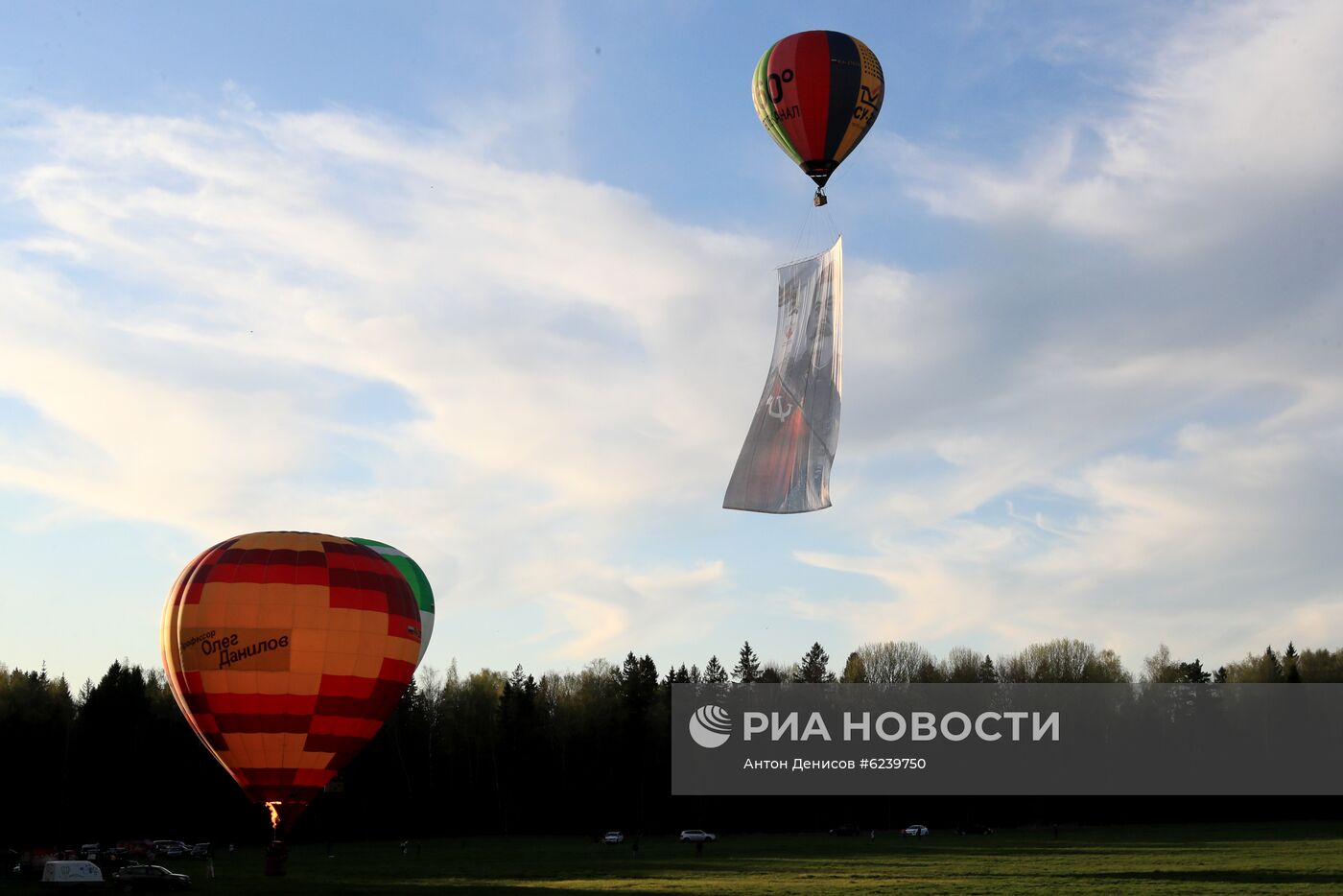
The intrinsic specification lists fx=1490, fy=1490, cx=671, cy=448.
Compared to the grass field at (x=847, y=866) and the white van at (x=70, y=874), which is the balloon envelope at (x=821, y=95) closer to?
the grass field at (x=847, y=866)

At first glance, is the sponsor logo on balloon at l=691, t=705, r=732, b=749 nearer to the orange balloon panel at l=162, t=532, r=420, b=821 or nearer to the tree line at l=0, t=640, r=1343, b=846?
the tree line at l=0, t=640, r=1343, b=846

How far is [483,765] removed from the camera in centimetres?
8581

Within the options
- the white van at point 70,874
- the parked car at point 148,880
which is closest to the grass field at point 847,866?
the parked car at point 148,880

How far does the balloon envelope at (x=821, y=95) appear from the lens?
104 feet

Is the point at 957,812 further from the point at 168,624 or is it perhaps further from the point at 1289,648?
the point at 168,624

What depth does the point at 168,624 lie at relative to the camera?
3075cm

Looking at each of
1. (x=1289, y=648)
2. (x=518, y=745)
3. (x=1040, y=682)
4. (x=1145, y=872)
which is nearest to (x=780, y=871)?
(x=1145, y=872)

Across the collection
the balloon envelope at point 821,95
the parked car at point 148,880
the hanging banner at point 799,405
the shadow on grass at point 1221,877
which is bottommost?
the parked car at point 148,880

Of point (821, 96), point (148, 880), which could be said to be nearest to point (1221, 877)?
point (821, 96)

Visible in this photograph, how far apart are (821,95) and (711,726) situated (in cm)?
5660

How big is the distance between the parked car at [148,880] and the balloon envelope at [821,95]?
900 inches

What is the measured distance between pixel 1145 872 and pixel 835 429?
634 inches

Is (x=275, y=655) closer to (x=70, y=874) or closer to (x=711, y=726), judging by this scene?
(x=70, y=874)

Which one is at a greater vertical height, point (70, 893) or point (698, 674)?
point (698, 674)
